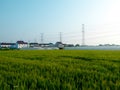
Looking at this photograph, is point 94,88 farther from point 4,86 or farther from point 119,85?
point 4,86

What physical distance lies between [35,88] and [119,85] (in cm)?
177

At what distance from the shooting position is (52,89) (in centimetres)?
507

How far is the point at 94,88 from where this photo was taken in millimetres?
5086

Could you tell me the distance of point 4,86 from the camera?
526 centimetres

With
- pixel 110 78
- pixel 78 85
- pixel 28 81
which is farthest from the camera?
pixel 110 78

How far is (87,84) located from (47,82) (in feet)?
3.02

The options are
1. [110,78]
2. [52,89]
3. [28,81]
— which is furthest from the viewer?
[110,78]

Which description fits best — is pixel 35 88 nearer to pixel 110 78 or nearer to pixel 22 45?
pixel 110 78

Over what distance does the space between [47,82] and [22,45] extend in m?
129

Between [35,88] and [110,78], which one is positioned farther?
[110,78]

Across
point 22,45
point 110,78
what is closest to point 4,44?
point 22,45

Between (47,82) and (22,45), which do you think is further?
(22,45)

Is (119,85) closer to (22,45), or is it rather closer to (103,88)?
(103,88)

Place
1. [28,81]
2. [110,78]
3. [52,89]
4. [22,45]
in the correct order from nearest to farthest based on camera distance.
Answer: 1. [52,89]
2. [28,81]
3. [110,78]
4. [22,45]
